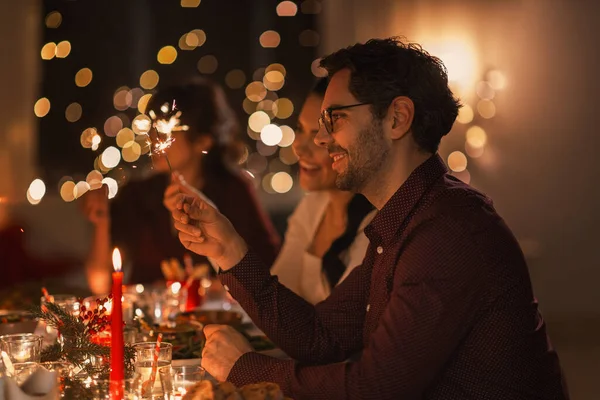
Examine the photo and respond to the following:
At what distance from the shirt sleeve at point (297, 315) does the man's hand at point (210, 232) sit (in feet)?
0.09

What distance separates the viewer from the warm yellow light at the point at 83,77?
564 centimetres

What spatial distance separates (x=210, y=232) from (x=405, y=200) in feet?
1.58

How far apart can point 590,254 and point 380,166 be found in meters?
4.52

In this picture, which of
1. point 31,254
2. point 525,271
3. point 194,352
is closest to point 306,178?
point 194,352

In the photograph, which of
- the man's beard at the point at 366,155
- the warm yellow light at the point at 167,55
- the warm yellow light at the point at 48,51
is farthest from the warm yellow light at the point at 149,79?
the man's beard at the point at 366,155

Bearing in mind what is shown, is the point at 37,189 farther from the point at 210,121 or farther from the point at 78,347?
the point at 78,347

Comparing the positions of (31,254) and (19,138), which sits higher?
(19,138)

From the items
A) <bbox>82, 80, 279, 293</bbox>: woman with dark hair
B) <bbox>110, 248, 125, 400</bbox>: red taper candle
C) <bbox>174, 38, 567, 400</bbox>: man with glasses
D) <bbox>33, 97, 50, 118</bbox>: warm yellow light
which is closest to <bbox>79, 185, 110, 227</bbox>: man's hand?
<bbox>82, 80, 279, 293</bbox>: woman with dark hair

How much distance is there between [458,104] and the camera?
2033mm

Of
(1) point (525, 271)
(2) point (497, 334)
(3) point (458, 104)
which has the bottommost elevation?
(2) point (497, 334)

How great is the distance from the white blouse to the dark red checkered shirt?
1.04 metres

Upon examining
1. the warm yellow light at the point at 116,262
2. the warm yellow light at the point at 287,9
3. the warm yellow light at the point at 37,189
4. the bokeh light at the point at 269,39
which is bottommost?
the warm yellow light at the point at 37,189

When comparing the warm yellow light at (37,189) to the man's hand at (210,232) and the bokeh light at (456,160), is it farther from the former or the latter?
the man's hand at (210,232)

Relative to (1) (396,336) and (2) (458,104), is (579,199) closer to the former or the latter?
(2) (458,104)
